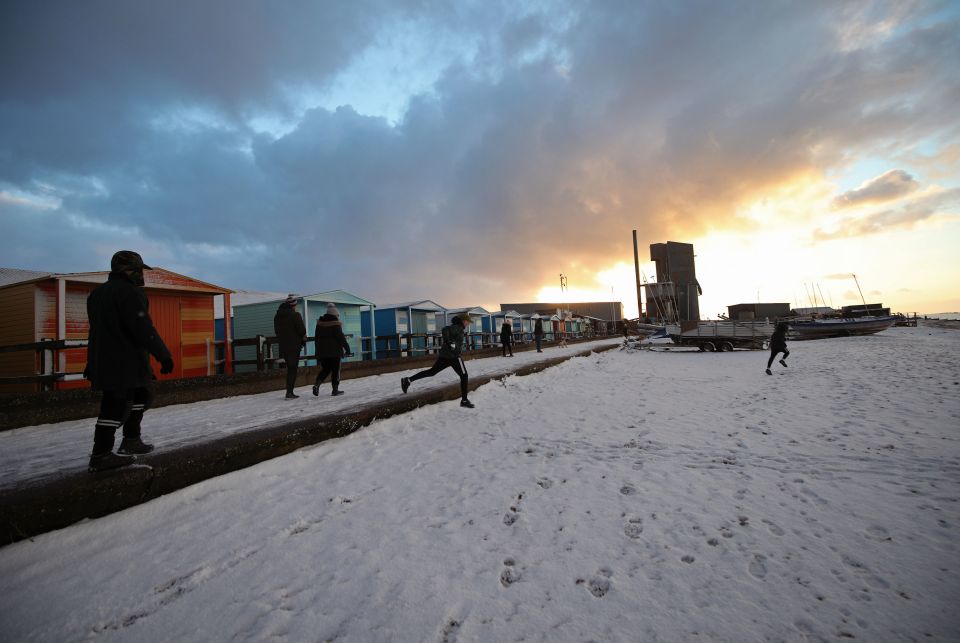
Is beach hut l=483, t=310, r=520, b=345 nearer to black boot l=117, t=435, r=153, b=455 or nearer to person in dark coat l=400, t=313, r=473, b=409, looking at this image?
person in dark coat l=400, t=313, r=473, b=409

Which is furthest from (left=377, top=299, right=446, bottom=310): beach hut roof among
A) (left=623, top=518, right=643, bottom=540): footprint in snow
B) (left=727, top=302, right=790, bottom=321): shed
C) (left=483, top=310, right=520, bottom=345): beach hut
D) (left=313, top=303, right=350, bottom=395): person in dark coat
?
(left=727, top=302, right=790, bottom=321): shed

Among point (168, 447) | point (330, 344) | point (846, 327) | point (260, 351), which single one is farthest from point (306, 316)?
point (846, 327)

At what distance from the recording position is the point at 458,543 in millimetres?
2855

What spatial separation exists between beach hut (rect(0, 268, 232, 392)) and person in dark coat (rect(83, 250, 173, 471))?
216 inches

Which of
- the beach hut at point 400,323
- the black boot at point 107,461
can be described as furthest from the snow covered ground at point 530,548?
the beach hut at point 400,323

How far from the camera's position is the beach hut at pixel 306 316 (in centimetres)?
1644

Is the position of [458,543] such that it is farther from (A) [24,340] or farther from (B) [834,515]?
(A) [24,340]

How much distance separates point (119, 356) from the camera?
3281mm

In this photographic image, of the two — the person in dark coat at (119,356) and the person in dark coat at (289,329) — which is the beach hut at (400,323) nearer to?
the person in dark coat at (289,329)

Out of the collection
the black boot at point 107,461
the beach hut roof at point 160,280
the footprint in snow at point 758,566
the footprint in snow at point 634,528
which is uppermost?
the beach hut roof at point 160,280

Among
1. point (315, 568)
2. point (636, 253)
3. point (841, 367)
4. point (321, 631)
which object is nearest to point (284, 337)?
point (315, 568)

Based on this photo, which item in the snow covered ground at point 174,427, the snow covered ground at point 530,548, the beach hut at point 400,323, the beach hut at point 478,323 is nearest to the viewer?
the snow covered ground at point 530,548

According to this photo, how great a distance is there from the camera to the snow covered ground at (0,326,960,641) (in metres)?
2.09

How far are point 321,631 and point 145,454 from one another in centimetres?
290
